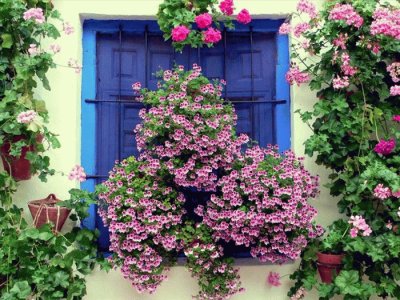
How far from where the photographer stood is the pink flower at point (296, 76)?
391cm

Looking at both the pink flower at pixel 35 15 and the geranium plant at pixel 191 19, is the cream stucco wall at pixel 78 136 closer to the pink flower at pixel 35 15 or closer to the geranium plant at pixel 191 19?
the geranium plant at pixel 191 19

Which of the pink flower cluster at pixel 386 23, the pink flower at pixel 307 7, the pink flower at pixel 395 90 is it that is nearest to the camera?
the pink flower cluster at pixel 386 23

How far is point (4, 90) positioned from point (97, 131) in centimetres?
64

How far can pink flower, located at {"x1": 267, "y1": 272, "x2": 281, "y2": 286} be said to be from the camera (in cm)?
393

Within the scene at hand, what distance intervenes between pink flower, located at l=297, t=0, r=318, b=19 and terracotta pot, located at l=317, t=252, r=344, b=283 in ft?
4.71

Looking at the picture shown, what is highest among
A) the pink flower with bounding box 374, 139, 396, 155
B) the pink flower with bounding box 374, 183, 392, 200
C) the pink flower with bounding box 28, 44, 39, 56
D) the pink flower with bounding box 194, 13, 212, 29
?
the pink flower with bounding box 194, 13, 212, 29

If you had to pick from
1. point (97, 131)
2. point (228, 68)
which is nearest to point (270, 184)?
point (228, 68)

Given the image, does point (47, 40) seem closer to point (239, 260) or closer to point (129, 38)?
point (129, 38)

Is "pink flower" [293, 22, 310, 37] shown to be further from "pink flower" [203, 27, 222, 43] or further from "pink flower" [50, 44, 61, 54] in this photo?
"pink flower" [50, 44, 61, 54]

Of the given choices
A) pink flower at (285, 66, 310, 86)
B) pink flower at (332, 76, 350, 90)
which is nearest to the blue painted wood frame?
pink flower at (285, 66, 310, 86)

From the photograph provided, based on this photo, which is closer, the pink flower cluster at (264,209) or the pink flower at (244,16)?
the pink flower cluster at (264,209)

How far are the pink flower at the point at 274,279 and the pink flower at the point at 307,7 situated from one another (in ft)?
5.21

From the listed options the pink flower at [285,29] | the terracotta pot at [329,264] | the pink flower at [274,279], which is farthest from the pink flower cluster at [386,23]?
the pink flower at [274,279]

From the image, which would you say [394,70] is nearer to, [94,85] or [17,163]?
[94,85]
